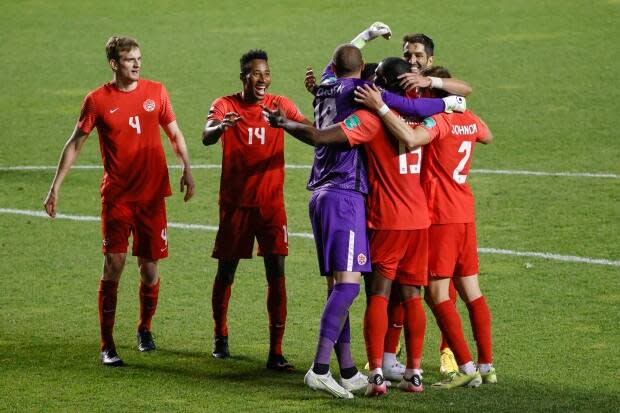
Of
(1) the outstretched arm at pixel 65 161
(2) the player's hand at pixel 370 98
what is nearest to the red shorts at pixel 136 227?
(1) the outstretched arm at pixel 65 161

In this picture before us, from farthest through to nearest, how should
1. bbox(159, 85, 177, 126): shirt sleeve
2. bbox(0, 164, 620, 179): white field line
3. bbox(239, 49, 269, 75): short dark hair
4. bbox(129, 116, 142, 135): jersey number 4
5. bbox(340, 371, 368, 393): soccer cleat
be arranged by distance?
bbox(0, 164, 620, 179): white field line < bbox(159, 85, 177, 126): shirt sleeve < bbox(129, 116, 142, 135): jersey number 4 < bbox(239, 49, 269, 75): short dark hair < bbox(340, 371, 368, 393): soccer cleat

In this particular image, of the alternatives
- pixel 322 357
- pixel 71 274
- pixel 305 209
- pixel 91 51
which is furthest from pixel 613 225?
pixel 91 51

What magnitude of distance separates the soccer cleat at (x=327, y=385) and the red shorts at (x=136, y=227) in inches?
73.0

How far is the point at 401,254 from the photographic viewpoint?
8.09m

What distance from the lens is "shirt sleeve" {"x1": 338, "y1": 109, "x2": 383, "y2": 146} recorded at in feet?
25.8

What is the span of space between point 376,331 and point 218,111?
205cm

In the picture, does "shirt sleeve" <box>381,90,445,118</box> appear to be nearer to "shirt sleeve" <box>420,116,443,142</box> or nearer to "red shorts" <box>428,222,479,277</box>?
"shirt sleeve" <box>420,116,443,142</box>

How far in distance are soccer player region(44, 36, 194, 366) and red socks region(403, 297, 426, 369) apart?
199 centimetres

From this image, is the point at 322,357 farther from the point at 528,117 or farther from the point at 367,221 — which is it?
the point at 528,117

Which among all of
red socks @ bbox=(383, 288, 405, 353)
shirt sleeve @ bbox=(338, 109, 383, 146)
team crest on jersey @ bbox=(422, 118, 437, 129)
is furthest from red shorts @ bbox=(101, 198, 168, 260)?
team crest on jersey @ bbox=(422, 118, 437, 129)

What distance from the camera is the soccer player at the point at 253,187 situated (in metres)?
9.11

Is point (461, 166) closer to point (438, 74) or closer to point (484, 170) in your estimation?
point (438, 74)

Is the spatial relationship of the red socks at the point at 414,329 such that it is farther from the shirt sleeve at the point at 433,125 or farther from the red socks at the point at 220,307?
the red socks at the point at 220,307

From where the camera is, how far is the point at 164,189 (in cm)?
945
